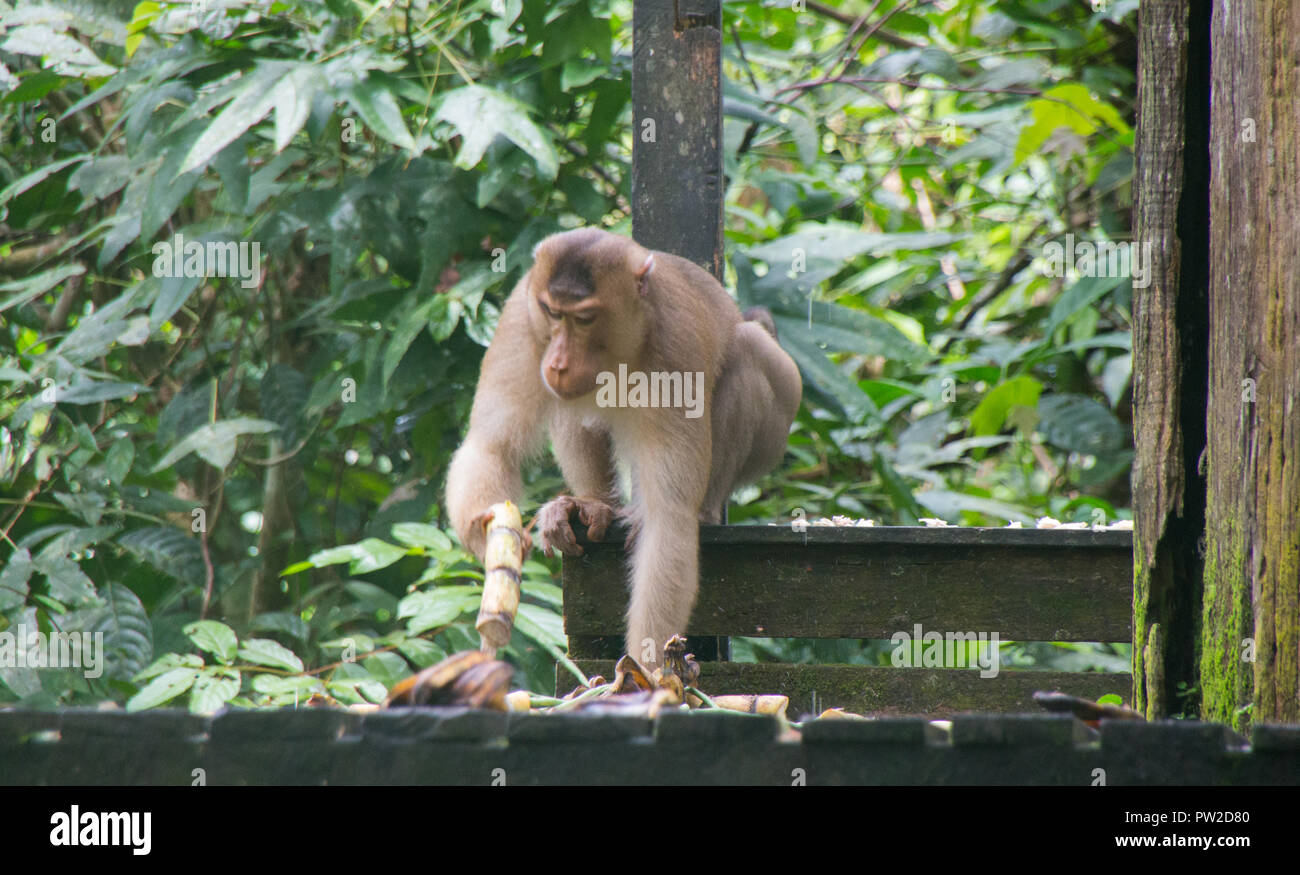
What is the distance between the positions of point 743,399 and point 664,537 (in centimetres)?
93

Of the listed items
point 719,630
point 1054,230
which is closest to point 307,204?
point 719,630

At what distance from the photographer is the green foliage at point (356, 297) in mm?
4953

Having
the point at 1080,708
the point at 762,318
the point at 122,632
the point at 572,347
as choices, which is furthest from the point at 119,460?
the point at 1080,708

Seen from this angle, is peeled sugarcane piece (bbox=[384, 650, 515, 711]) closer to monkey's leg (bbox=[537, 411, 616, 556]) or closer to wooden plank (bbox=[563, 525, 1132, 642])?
wooden plank (bbox=[563, 525, 1132, 642])

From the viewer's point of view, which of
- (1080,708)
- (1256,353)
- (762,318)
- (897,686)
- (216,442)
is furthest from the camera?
(762,318)

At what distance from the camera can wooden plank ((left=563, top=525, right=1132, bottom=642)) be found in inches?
157

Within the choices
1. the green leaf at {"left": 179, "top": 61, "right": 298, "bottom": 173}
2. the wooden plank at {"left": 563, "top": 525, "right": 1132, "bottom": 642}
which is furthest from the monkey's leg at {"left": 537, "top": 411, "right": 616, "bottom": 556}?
the green leaf at {"left": 179, "top": 61, "right": 298, "bottom": 173}

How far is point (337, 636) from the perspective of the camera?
20.4 feet

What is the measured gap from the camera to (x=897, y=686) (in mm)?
4008

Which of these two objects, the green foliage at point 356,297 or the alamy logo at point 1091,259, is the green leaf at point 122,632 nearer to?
the green foliage at point 356,297

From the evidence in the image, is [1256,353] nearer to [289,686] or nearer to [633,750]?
[633,750]

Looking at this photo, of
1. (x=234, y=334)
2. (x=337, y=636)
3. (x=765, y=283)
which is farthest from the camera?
(x=234, y=334)

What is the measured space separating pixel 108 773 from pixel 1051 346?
241 inches
